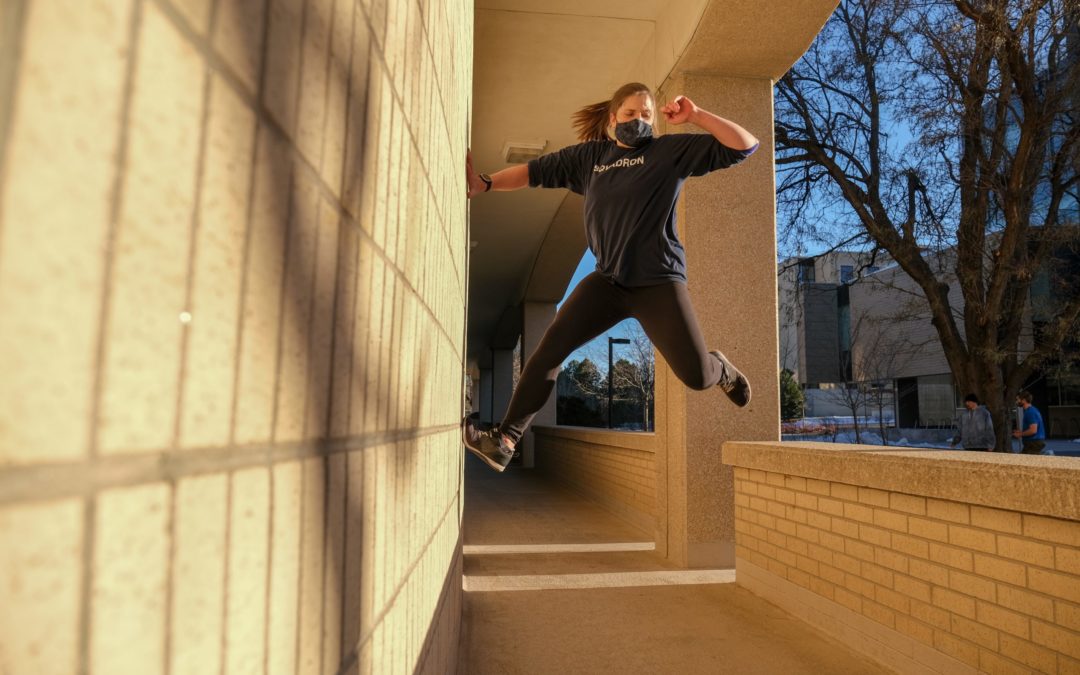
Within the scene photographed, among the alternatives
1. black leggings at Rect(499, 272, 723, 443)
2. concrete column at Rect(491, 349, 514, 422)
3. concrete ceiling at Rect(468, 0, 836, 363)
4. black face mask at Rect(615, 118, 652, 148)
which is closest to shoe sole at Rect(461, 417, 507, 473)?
black leggings at Rect(499, 272, 723, 443)

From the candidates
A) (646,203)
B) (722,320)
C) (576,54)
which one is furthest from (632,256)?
(576,54)

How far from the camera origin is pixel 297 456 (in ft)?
2.51

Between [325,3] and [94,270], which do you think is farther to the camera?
[325,3]

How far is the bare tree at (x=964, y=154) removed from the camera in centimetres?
Result: 1292

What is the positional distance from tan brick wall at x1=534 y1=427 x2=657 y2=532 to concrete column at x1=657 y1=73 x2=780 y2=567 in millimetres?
888

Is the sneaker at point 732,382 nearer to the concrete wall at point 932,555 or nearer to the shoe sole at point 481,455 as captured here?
the concrete wall at point 932,555

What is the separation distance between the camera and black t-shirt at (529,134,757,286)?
3416 mm

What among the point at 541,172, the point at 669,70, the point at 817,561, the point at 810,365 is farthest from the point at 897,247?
the point at 810,365

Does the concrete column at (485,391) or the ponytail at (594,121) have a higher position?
the ponytail at (594,121)

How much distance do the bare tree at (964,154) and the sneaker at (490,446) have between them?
12046 mm

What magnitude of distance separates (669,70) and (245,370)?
684 cm

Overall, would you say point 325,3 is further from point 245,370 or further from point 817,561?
point 817,561

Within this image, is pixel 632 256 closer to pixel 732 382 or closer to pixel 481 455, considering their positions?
pixel 732 382

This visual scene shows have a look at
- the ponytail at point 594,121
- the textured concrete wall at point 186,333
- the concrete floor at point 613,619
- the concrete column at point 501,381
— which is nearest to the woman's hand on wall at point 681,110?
the ponytail at point 594,121
